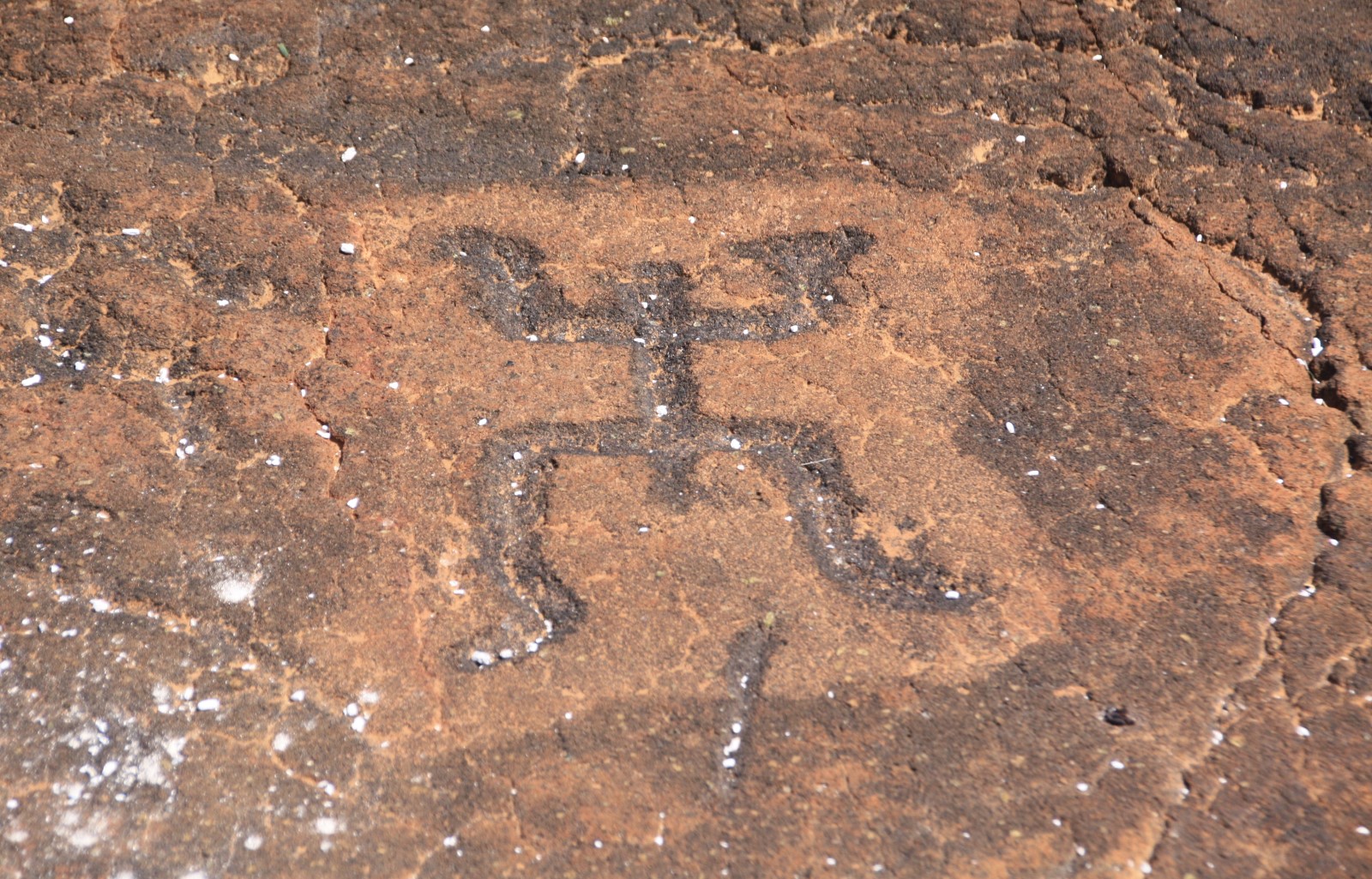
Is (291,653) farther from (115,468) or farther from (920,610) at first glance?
(920,610)

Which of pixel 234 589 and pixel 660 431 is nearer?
pixel 234 589

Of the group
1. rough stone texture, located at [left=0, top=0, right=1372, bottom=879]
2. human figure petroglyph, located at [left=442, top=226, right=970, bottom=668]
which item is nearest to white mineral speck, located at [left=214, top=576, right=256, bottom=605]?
rough stone texture, located at [left=0, top=0, right=1372, bottom=879]

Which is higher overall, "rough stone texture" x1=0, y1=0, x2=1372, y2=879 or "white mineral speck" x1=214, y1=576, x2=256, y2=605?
"rough stone texture" x1=0, y1=0, x2=1372, y2=879

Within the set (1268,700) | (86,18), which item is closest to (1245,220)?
(1268,700)

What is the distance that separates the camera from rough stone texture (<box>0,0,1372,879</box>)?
2176mm

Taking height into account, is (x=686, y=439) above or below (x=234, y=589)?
above

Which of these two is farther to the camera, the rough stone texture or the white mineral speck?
the white mineral speck

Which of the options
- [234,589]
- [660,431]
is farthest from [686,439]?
[234,589]

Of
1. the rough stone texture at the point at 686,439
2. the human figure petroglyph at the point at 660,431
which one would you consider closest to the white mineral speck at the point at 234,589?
the rough stone texture at the point at 686,439

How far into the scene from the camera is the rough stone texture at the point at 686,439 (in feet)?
7.14

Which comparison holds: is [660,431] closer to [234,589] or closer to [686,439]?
[686,439]

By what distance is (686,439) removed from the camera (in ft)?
9.29

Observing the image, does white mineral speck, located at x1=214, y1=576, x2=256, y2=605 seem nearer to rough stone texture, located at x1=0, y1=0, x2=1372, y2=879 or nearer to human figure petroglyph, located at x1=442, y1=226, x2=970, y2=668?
rough stone texture, located at x1=0, y1=0, x2=1372, y2=879

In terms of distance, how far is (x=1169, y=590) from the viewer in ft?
8.18
